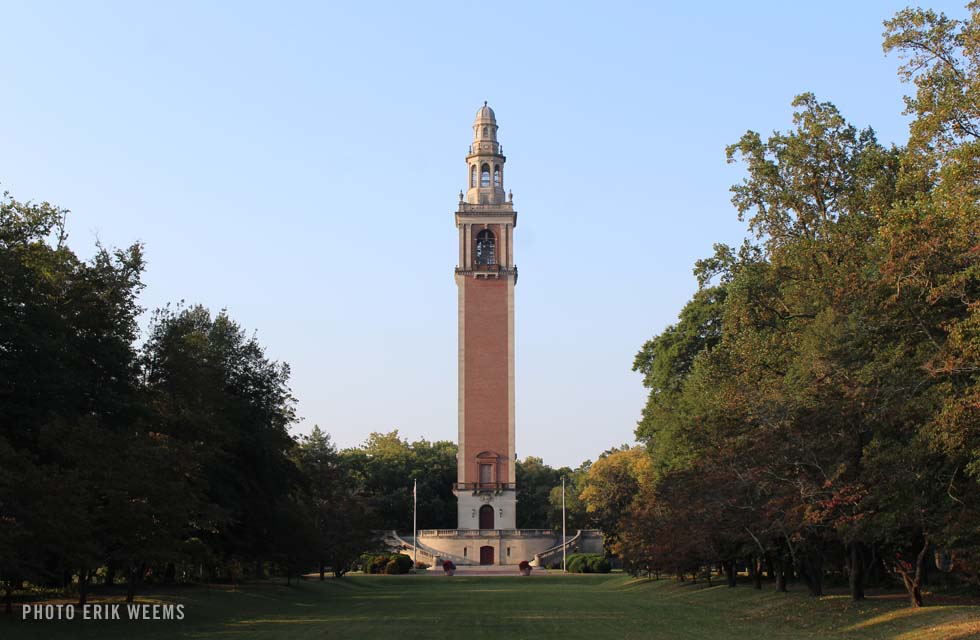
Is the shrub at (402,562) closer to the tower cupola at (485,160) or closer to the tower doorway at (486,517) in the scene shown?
the tower doorway at (486,517)

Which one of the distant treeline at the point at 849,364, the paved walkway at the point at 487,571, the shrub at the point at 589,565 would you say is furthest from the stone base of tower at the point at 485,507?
the distant treeline at the point at 849,364

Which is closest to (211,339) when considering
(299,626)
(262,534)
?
(262,534)

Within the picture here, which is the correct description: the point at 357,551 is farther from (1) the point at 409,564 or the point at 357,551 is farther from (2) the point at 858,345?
(2) the point at 858,345

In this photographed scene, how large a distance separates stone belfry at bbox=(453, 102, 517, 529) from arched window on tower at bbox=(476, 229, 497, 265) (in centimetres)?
51

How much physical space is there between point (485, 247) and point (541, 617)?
63.8 m

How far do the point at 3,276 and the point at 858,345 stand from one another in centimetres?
1979

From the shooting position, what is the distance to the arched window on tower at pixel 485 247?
93.4 m

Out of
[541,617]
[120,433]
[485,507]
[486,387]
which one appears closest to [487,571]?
[485,507]

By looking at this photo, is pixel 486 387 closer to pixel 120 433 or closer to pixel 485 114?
pixel 485 114

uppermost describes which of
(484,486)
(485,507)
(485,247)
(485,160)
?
(485,160)

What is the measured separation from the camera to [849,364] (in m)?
27.3

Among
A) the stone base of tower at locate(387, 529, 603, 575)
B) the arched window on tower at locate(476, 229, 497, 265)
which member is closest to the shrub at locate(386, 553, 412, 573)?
the stone base of tower at locate(387, 529, 603, 575)

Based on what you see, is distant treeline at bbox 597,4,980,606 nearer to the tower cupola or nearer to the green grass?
the green grass

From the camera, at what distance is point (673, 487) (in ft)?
131
